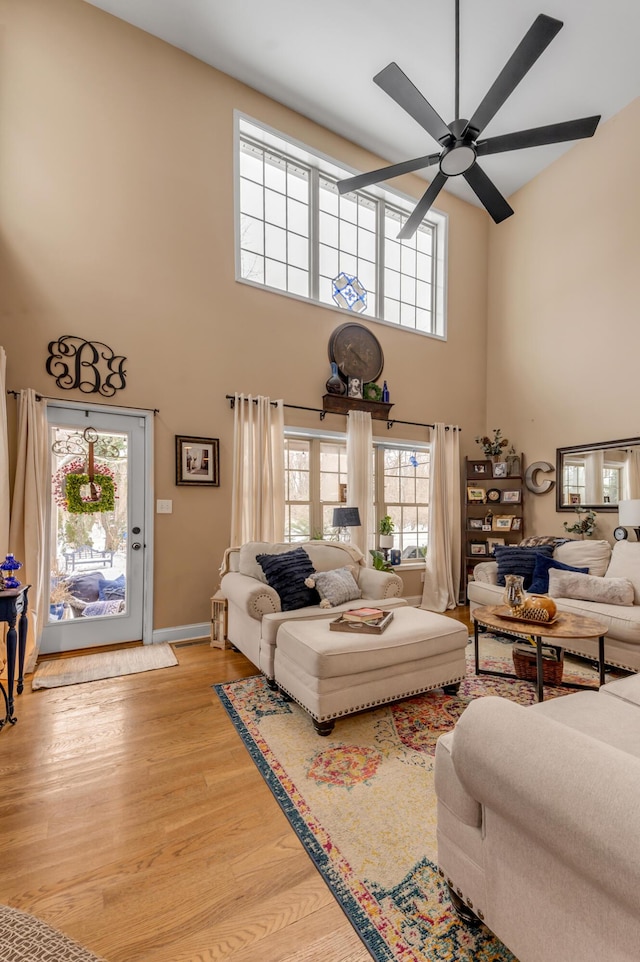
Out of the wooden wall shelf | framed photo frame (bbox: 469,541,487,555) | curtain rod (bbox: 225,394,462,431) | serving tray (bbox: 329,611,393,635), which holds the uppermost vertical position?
the wooden wall shelf

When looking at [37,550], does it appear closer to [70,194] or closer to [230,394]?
[230,394]

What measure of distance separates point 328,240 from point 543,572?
430 cm

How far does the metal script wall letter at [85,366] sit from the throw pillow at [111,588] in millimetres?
1596

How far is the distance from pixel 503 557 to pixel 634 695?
2.60 m

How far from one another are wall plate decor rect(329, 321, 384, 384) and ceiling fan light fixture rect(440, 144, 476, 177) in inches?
78.5

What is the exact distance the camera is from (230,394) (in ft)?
13.8

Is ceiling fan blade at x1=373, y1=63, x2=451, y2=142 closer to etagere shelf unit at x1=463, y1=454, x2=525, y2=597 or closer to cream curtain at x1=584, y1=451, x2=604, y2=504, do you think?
cream curtain at x1=584, y1=451, x2=604, y2=504

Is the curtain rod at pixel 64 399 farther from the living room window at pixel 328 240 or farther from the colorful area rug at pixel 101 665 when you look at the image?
the colorful area rug at pixel 101 665

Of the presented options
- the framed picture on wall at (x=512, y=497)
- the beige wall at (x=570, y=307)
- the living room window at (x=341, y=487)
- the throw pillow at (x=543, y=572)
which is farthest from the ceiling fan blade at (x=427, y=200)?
the framed picture on wall at (x=512, y=497)

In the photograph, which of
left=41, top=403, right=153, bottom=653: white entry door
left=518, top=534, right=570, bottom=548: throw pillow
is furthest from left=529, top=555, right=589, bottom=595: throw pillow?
left=41, top=403, right=153, bottom=653: white entry door

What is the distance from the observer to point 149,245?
12.8 ft

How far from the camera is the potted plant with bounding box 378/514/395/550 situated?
4.90 metres

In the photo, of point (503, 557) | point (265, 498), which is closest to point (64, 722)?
point (265, 498)

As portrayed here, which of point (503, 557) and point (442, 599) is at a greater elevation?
point (503, 557)
